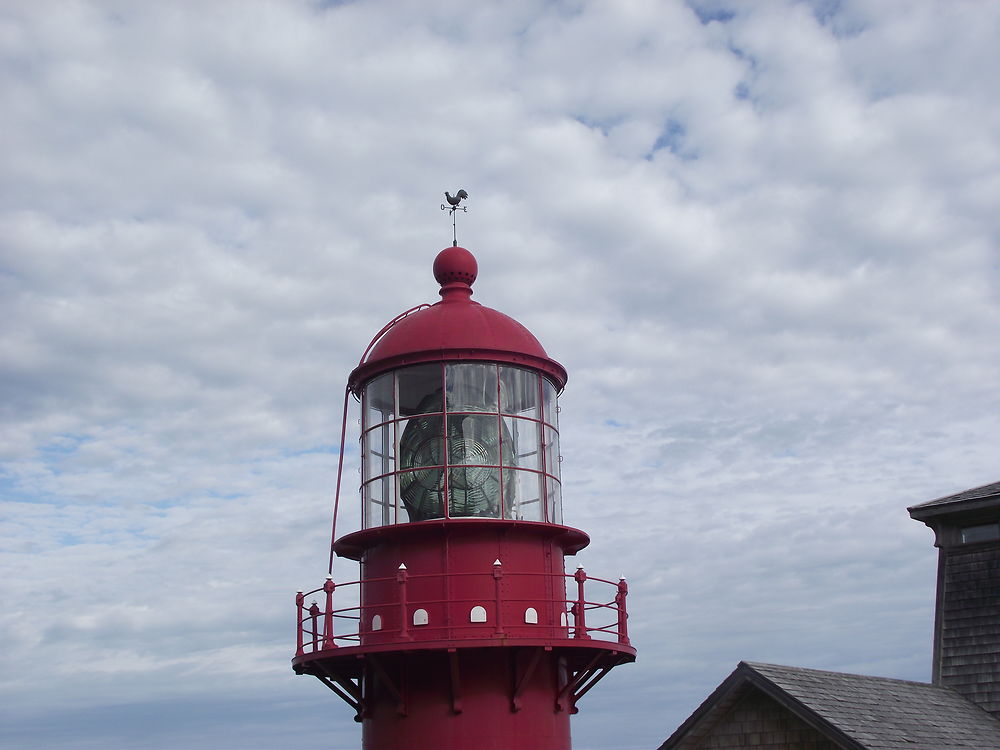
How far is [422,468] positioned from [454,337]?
6.45ft

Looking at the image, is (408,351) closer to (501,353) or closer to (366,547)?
(501,353)

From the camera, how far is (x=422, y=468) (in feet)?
58.5

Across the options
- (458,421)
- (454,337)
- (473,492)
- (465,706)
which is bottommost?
(465,706)

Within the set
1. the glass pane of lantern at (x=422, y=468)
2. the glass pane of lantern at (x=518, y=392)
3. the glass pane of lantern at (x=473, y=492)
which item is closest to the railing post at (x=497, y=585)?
the glass pane of lantern at (x=473, y=492)

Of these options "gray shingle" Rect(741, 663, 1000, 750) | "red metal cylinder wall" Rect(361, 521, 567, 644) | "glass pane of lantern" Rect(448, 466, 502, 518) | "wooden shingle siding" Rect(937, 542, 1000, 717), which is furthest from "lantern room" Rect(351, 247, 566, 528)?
"wooden shingle siding" Rect(937, 542, 1000, 717)

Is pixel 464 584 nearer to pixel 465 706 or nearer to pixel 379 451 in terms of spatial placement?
pixel 465 706

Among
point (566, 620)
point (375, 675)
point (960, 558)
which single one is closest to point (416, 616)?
point (375, 675)

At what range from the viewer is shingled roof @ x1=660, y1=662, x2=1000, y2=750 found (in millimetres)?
14242

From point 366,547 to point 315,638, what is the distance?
151 centimetres

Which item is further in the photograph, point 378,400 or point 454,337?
point 378,400

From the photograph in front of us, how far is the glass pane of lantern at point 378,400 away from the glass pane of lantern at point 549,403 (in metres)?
2.32

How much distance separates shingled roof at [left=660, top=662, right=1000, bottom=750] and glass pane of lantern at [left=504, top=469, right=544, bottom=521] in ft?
12.7

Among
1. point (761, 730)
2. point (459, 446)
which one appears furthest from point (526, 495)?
point (761, 730)

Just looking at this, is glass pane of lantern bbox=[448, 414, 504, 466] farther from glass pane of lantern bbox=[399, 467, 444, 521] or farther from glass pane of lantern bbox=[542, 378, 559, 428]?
glass pane of lantern bbox=[542, 378, 559, 428]
